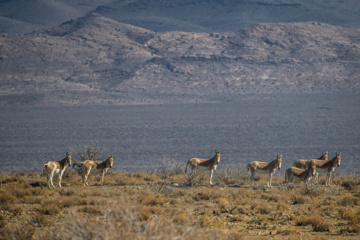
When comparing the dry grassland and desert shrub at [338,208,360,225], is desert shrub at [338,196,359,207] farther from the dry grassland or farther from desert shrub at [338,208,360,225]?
desert shrub at [338,208,360,225]

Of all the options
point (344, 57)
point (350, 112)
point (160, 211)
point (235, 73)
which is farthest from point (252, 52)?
point (160, 211)

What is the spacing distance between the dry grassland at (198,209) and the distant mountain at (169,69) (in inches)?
5413

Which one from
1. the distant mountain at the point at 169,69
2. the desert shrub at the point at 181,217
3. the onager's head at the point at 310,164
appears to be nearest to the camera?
the desert shrub at the point at 181,217

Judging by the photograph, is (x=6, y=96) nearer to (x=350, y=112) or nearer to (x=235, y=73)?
(x=235, y=73)

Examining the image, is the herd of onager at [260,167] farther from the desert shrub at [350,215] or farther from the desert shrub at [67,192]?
the desert shrub at [350,215]

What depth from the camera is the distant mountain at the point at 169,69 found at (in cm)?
15788

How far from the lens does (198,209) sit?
14547 mm

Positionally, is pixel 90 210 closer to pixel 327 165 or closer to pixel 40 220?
pixel 40 220

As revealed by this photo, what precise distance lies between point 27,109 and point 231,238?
463ft

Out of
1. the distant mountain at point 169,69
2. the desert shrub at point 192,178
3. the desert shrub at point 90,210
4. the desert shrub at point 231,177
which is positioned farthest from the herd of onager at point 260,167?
the distant mountain at point 169,69

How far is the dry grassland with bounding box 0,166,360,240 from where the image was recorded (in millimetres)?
11836

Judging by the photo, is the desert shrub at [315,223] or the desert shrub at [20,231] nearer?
the desert shrub at [20,231]

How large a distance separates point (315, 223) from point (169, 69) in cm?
Answer: 15934

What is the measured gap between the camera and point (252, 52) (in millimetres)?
183500
